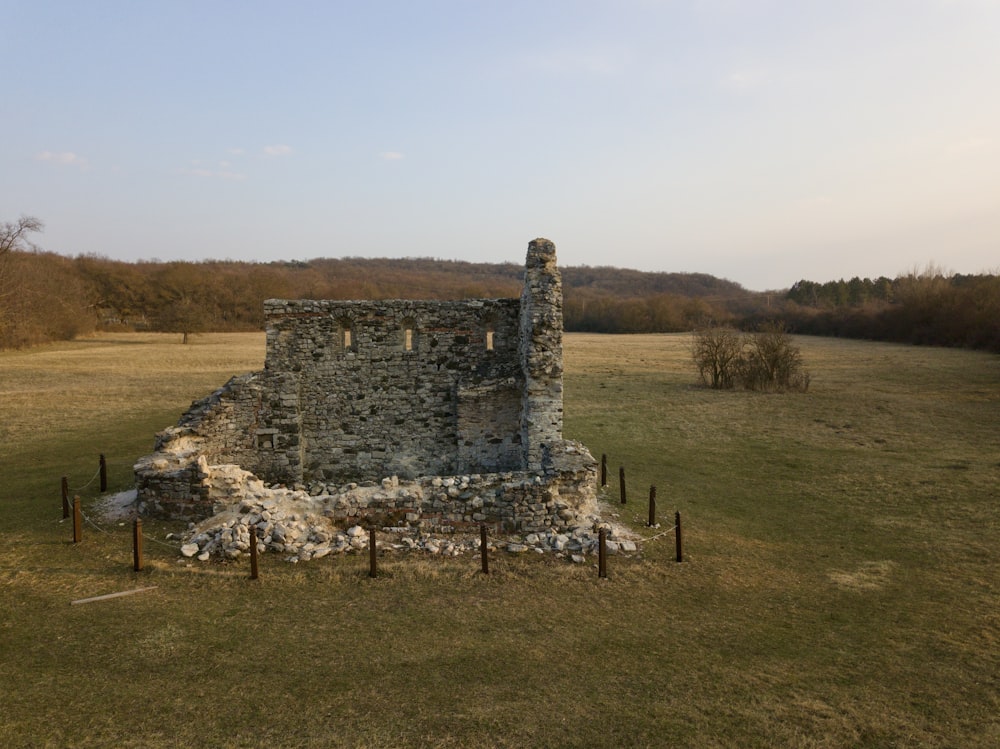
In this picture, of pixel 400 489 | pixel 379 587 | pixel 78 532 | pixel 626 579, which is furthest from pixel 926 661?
pixel 78 532

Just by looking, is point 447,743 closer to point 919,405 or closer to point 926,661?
point 926,661

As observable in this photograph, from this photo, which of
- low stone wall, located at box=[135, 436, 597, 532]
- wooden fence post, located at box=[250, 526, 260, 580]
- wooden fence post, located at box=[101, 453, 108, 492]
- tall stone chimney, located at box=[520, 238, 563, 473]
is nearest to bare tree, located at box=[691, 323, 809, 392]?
tall stone chimney, located at box=[520, 238, 563, 473]

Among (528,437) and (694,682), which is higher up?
(528,437)

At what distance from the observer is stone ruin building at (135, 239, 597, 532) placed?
1405cm

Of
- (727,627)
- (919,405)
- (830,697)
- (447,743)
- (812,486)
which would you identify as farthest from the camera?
(919,405)

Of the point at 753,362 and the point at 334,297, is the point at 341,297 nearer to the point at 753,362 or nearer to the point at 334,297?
the point at 334,297

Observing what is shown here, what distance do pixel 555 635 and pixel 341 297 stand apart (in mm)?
66450

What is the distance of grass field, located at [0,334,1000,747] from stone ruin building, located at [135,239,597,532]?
10.2 feet

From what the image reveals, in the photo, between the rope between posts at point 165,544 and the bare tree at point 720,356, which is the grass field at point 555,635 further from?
the bare tree at point 720,356

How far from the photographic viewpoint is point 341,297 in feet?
233

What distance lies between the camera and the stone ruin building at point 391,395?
46.1 feet

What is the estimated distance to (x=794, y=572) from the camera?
11.0 m

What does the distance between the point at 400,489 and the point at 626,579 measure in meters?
4.41

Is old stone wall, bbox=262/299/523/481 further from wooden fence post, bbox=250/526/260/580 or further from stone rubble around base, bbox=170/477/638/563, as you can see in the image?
wooden fence post, bbox=250/526/260/580
